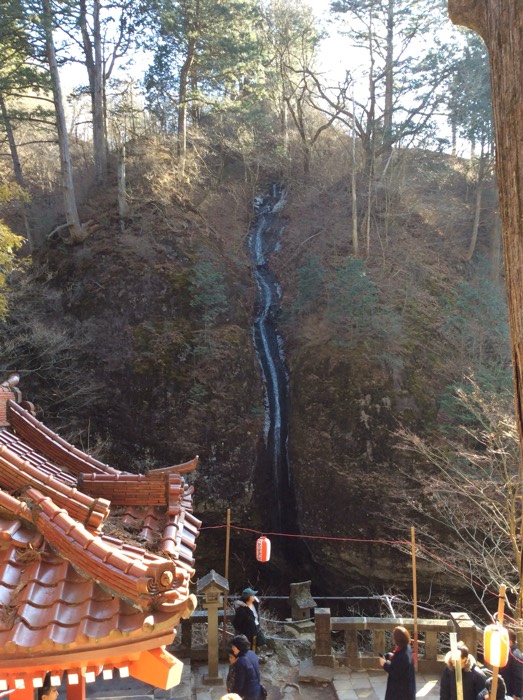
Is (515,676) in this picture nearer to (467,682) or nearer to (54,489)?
(467,682)

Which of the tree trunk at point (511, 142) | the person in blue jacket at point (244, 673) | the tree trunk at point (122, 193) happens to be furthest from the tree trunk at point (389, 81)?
the tree trunk at point (511, 142)

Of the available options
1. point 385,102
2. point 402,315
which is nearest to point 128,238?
point 402,315

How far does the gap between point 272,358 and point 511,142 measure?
17.9 meters

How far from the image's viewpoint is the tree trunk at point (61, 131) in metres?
16.7

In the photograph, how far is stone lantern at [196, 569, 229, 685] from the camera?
697 cm

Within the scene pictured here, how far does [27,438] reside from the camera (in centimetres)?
530

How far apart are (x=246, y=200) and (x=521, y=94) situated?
80.2 ft

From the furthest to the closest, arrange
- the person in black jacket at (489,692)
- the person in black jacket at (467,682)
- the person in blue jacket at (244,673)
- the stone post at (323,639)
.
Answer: the stone post at (323,639) < the person in blue jacket at (244,673) < the person in black jacket at (467,682) < the person in black jacket at (489,692)

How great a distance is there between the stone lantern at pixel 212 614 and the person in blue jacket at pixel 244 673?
1702 mm

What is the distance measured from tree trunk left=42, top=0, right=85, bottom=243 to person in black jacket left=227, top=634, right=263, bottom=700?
1672 cm

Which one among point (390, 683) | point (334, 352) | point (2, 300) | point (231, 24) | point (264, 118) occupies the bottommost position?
point (390, 683)

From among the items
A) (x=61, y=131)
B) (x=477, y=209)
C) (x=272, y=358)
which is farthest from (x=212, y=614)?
(x=477, y=209)

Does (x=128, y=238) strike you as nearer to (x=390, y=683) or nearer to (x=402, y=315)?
(x=402, y=315)

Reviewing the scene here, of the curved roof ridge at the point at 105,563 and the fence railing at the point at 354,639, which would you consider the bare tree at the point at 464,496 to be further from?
the curved roof ridge at the point at 105,563
